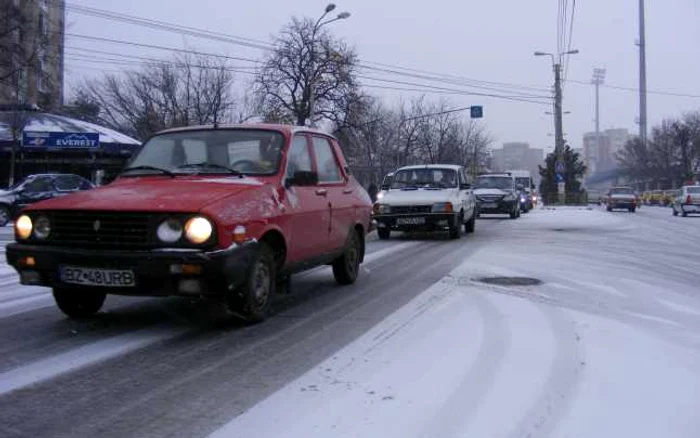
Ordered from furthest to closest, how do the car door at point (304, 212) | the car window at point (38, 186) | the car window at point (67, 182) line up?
the car window at point (67, 182) < the car window at point (38, 186) < the car door at point (304, 212)

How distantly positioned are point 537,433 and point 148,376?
248 centimetres

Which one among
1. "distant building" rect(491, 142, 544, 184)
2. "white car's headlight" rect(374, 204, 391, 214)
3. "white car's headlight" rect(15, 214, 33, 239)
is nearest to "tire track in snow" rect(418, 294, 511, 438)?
"white car's headlight" rect(15, 214, 33, 239)

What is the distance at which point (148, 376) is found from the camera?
4523mm

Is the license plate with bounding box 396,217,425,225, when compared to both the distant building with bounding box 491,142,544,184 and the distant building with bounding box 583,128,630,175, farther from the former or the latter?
the distant building with bounding box 583,128,630,175

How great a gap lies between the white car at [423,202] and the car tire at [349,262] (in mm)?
6725

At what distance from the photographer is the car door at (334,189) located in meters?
7.52

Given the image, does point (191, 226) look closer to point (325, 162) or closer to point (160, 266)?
point (160, 266)

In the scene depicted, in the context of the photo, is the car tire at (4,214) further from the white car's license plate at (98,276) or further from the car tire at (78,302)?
the white car's license plate at (98,276)

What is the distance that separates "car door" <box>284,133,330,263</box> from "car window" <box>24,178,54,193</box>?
17171mm

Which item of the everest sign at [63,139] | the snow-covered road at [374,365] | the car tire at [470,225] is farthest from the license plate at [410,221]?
the everest sign at [63,139]

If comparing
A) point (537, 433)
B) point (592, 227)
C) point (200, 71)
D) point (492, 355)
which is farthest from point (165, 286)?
point (200, 71)

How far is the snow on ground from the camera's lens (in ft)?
12.0

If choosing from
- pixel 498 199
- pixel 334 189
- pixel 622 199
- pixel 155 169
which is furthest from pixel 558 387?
pixel 622 199

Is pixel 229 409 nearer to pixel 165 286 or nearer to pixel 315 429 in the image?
pixel 315 429
